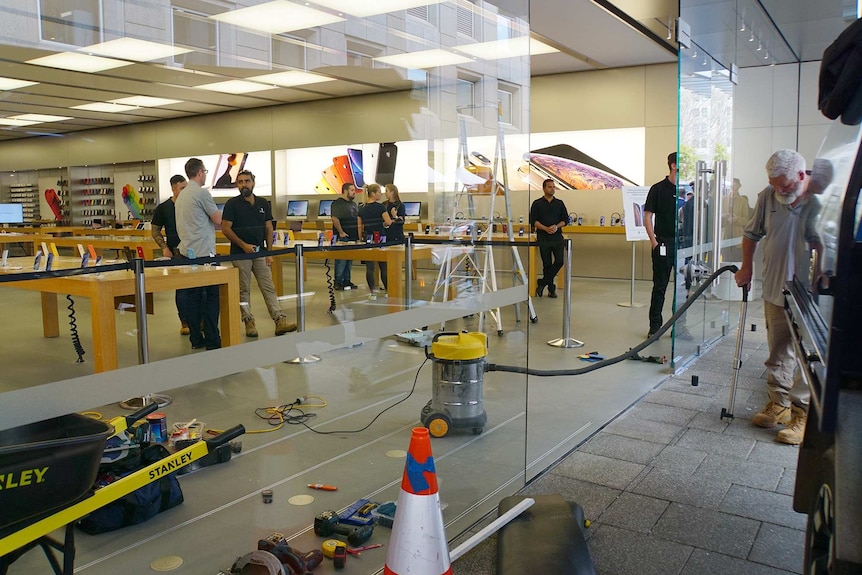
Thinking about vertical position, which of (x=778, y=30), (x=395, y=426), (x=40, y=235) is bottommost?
(x=395, y=426)

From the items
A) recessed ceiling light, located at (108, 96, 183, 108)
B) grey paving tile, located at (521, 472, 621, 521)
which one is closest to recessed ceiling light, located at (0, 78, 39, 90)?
recessed ceiling light, located at (108, 96, 183, 108)

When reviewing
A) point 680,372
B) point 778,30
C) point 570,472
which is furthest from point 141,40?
point 778,30

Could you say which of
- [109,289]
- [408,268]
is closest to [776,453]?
[408,268]

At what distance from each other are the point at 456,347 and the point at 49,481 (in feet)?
7.53

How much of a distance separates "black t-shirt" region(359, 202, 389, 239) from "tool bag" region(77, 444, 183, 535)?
55.1 inches

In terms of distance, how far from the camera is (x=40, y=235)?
85.3 inches

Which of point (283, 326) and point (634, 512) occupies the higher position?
point (283, 326)

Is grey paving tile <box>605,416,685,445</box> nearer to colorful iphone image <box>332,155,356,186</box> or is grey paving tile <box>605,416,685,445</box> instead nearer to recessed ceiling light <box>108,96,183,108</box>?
colorful iphone image <box>332,155,356,186</box>

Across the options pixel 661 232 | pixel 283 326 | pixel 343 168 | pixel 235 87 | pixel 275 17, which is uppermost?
pixel 275 17

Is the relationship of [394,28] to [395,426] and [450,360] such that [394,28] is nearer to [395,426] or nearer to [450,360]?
[450,360]

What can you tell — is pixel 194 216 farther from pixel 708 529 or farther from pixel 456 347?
pixel 708 529

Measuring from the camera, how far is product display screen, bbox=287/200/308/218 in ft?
9.47

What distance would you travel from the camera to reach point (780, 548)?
3.02 meters

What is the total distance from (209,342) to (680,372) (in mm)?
4890
